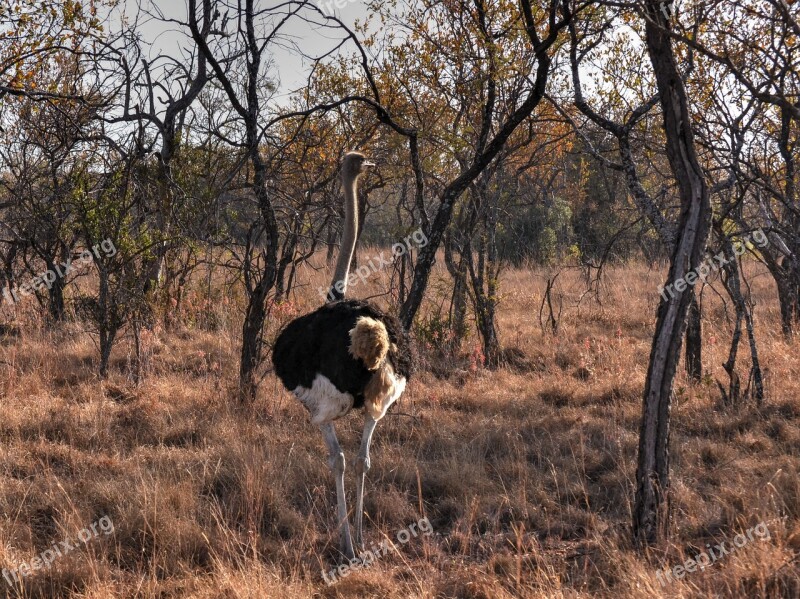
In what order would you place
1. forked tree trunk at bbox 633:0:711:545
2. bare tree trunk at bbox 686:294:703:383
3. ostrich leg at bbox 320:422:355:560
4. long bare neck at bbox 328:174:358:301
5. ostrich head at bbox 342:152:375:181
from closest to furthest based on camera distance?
forked tree trunk at bbox 633:0:711:545 → ostrich leg at bbox 320:422:355:560 → long bare neck at bbox 328:174:358:301 → ostrich head at bbox 342:152:375:181 → bare tree trunk at bbox 686:294:703:383

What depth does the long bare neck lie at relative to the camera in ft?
13.1

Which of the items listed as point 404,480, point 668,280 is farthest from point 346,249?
point 668,280

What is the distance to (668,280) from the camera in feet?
9.80

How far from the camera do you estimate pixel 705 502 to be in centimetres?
375

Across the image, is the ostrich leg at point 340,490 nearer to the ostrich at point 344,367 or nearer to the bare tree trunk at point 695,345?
the ostrich at point 344,367

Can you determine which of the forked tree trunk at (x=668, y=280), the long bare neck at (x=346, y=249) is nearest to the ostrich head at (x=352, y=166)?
the long bare neck at (x=346, y=249)

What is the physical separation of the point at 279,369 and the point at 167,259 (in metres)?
4.86

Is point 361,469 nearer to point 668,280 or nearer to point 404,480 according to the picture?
point 404,480

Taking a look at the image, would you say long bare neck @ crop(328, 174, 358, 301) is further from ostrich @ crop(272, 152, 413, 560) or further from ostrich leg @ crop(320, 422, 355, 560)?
ostrich leg @ crop(320, 422, 355, 560)

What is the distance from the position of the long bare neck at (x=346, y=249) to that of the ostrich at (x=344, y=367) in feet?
1.40

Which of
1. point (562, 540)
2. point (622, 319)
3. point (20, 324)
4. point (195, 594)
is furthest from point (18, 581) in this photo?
point (622, 319)

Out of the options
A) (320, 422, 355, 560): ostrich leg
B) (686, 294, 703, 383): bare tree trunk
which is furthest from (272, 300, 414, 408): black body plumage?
(686, 294, 703, 383): bare tree trunk

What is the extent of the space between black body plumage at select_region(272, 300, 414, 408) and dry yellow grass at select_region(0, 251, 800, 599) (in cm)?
71

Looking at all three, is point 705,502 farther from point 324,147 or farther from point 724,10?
point 324,147
